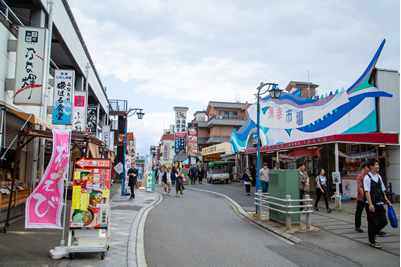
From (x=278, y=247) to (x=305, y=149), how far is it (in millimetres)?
10358

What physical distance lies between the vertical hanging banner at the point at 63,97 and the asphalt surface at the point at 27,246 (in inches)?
185

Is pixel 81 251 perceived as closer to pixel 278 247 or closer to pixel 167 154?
pixel 278 247

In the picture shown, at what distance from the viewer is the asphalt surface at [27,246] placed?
5.34 meters

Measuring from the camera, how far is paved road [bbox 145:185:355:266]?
5750mm

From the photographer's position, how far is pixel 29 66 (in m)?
8.64

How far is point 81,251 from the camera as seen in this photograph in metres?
5.60

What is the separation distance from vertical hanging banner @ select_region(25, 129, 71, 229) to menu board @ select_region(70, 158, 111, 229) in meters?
0.53

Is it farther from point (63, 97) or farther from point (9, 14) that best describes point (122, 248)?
point (9, 14)

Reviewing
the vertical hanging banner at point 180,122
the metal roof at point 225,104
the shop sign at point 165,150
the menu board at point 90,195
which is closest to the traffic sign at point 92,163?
the menu board at point 90,195

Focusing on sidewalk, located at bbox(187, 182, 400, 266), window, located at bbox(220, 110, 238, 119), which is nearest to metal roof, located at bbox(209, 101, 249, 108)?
window, located at bbox(220, 110, 238, 119)

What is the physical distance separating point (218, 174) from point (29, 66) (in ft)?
78.5

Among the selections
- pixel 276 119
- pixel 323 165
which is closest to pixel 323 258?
pixel 323 165

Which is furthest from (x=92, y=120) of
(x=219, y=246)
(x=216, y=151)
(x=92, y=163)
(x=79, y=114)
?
(x=216, y=151)

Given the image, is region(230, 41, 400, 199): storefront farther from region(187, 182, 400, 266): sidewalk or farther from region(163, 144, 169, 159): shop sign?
region(163, 144, 169, 159): shop sign
